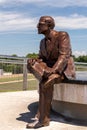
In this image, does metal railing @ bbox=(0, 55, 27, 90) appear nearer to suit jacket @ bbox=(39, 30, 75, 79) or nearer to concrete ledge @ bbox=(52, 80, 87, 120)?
concrete ledge @ bbox=(52, 80, 87, 120)

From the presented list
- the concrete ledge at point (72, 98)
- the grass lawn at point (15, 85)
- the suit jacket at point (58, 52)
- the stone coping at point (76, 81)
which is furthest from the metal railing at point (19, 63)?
the stone coping at point (76, 81)

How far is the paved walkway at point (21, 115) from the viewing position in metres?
7.47

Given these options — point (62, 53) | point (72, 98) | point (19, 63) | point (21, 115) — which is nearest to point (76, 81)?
point (72, 98)

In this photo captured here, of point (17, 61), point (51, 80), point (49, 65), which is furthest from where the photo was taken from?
point (17, 61)

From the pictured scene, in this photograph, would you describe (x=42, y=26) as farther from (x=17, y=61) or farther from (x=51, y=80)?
(x=17, y=61)

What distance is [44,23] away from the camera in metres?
7.39

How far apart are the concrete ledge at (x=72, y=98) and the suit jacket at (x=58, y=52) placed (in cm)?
19

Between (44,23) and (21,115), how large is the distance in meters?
1.92

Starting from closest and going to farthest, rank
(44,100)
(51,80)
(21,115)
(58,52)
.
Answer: (51,80), (44,100), (58,52), (21,115)

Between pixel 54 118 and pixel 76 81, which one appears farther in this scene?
pixel 54 118

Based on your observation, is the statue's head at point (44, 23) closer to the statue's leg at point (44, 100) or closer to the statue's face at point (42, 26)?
the statue's face at point (42, 26)

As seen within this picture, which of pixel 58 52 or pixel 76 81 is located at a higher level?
pixel 58 52

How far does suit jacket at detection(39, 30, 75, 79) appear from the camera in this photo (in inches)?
287

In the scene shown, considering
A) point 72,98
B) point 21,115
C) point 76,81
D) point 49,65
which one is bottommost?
point 21,115
